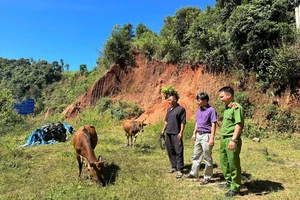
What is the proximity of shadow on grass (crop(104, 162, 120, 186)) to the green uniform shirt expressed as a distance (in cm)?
269

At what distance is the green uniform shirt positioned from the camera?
430 centimetres

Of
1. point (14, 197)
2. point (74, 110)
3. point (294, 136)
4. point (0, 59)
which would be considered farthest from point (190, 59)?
point (0, 59)

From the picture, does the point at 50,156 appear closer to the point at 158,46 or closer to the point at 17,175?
the point at 17,175

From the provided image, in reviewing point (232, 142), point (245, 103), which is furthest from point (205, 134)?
point (245, 103)

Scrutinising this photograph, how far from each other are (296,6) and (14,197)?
16.5m

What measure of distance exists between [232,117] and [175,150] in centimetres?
192

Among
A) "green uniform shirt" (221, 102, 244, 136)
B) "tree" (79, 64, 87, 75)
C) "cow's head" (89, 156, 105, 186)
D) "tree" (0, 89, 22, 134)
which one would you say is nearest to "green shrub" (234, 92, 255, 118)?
"green uniform shirt" (221, 102, 244, 136)

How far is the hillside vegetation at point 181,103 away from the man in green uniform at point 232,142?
38 centimetres

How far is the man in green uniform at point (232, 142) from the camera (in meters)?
4.26

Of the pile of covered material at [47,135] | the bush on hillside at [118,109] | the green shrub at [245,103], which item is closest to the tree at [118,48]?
the bush on hillside at [118,109]

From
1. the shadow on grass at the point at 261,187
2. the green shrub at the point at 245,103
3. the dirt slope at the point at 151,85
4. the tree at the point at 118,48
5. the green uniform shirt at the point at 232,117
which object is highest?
the tree at the point at 118,48

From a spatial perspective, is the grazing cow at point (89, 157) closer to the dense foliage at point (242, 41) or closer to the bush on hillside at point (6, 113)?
the bush on hillside at point (6, 113)

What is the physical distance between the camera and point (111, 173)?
20.0ft

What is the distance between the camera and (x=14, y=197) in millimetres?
4918
